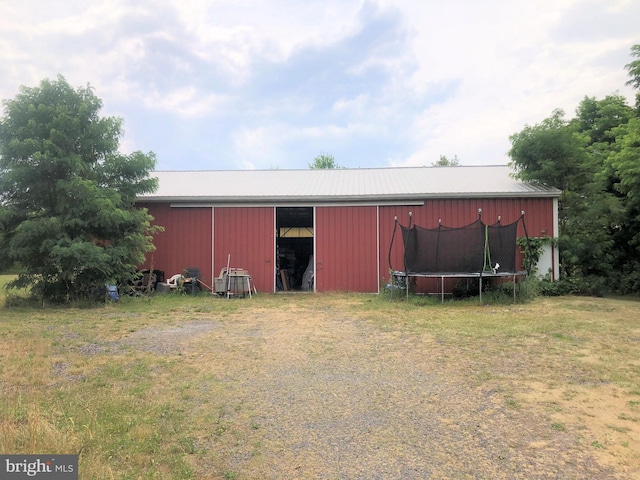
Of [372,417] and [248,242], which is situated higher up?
[248,242]

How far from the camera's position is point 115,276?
958 centimetres

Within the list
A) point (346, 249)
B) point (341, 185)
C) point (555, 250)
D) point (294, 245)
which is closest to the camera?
point (555, 250)

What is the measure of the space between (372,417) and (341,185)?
1067 centimetres

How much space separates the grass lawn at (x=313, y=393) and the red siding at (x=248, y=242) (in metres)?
4.84

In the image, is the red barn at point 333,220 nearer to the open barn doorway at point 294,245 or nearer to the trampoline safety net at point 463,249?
the open barn doorway at point 294,245

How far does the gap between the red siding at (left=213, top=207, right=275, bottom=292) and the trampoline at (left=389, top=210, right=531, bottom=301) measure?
415 centimetres

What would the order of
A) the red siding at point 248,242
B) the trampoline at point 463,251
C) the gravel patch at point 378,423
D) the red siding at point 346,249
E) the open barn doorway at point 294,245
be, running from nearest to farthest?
the gravel patch at point 378,423, the trampoline at point 463,251, the red siding at point 346,249, the red siding at point 248,242, the open barn doorway at point 294,245

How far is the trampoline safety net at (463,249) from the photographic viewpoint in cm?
957

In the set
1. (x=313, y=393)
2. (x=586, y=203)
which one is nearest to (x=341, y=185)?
(x=586, y=203)

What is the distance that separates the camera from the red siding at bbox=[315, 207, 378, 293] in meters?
11.9

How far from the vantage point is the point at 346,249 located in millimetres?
12008

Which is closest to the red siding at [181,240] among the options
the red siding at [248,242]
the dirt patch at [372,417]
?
the red siding at [248,242]

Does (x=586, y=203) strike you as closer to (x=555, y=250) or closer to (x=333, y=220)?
(x=555, y=250)

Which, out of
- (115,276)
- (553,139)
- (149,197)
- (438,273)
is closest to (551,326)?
(438,273)
